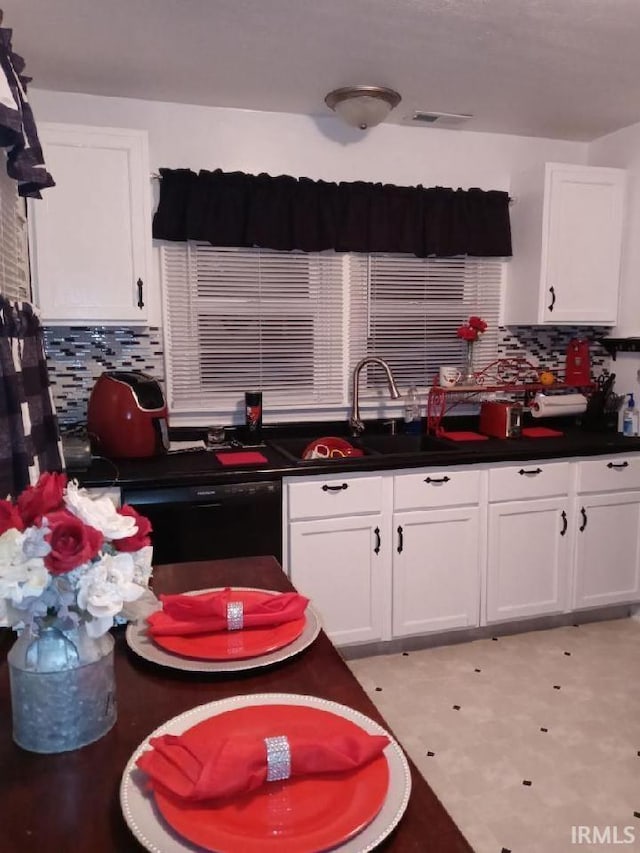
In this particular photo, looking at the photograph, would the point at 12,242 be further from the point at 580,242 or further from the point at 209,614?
the point at 580,242

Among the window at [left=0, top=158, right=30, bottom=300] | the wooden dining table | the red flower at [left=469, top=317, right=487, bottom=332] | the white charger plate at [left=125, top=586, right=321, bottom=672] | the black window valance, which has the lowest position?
the wooden dining table

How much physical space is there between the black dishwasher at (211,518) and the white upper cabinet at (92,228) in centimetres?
79

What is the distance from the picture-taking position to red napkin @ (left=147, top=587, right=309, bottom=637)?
1.20 metres

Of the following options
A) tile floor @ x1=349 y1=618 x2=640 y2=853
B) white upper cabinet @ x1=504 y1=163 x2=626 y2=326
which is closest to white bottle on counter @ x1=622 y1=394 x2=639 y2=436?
white upper cabinet @ x1=504 y1=163 x2=626 y2=326

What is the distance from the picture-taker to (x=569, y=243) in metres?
3.36

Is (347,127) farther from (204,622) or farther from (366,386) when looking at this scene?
(204,622)

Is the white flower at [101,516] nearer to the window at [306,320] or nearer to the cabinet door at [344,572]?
the cabinet door at [344,572]

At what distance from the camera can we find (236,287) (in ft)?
10.5

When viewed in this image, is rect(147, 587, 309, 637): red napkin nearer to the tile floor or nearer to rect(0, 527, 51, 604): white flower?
rect(0, 527, 51, 604): white flower

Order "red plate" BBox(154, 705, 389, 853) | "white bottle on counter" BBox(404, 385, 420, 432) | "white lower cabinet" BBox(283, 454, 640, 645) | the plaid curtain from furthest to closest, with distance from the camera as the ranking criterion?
"white bottle on counter" BBox(404, 385, 420, 432) < "white lower cabinet" BBox(283, 454, 640, 645) < the plaid curtain < "red plate" BBox(154, 705, 389, 853)

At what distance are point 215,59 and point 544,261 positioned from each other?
71.3 inches

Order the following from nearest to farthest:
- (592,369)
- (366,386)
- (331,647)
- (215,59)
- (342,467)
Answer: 1. (331,647)
2. (215,59)
3. (342,467)
4. (366,386)
5. (592,369)

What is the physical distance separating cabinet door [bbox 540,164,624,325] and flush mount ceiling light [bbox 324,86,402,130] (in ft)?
3.13

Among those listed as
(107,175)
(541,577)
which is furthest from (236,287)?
(541,577)
